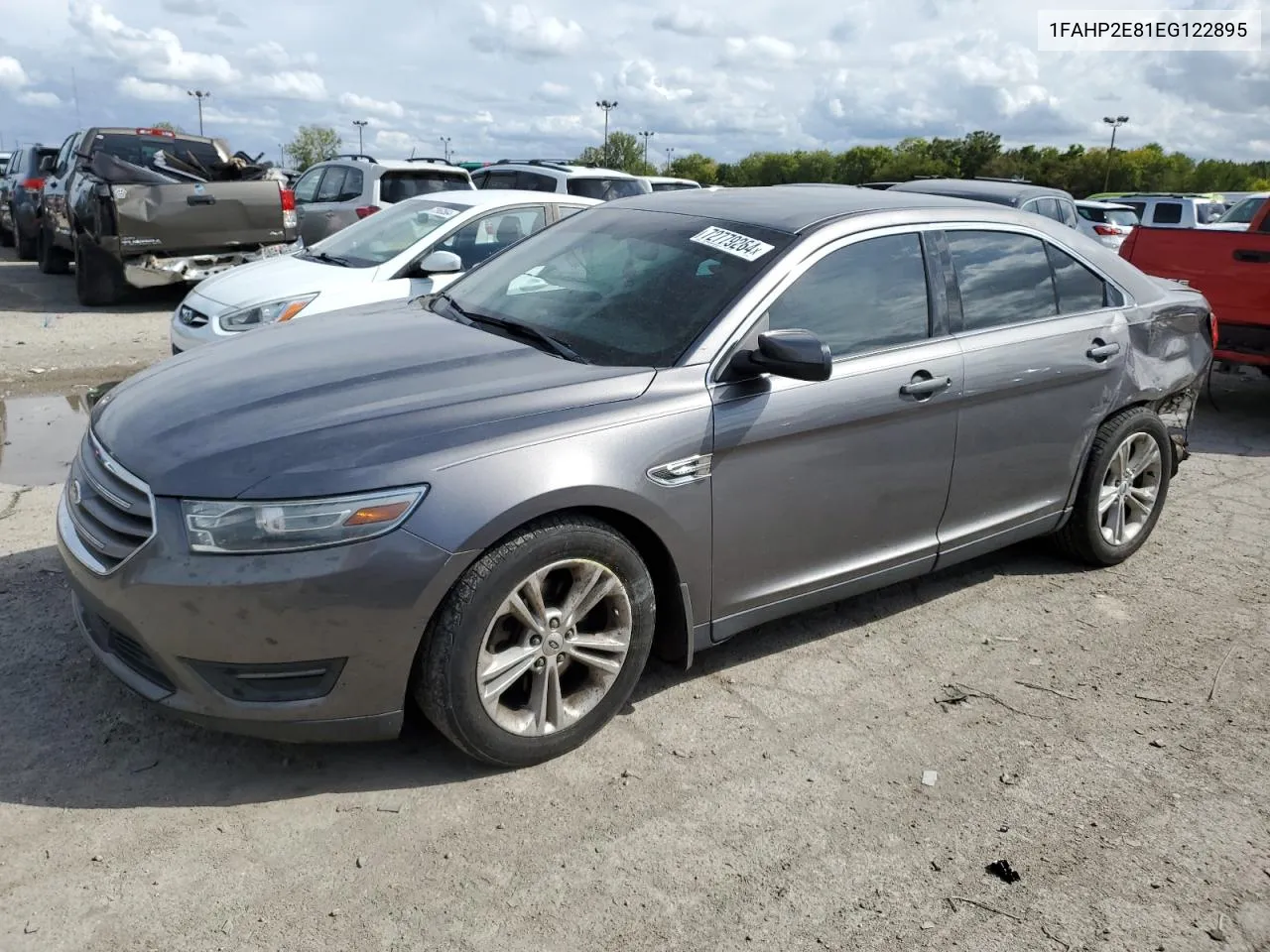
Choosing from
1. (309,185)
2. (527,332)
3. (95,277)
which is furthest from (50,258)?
(527,332)

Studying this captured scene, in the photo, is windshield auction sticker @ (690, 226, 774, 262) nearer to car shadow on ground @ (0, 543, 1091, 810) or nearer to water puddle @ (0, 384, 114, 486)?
car shadow on ground @ (0, 543, 1091, 810)

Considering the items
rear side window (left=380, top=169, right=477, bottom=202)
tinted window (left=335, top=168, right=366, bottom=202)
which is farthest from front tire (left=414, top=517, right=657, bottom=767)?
tinted window (left=335, top=168, right=366, bottom=202)

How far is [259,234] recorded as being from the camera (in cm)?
1138

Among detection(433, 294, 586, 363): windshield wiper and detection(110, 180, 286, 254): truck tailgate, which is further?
detection(110, 180, 286, 254): truck tailgate

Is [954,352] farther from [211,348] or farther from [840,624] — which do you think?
[211,348]

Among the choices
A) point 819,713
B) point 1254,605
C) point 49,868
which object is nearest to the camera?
point 49,868

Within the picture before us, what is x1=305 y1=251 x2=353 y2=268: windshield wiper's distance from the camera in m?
7.62

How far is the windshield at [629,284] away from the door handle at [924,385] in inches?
27.7

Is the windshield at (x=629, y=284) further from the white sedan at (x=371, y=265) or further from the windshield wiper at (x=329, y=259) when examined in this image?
the windshield wiper at (x=329, y=259)

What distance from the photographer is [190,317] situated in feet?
23.7

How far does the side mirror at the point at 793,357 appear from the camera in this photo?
330 centimetres

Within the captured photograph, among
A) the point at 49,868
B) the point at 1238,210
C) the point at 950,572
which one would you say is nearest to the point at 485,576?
the point at 49,868

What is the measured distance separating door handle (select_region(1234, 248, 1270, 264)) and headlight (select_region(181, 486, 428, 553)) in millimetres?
7759

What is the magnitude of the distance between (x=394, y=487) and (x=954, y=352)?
232 cm
